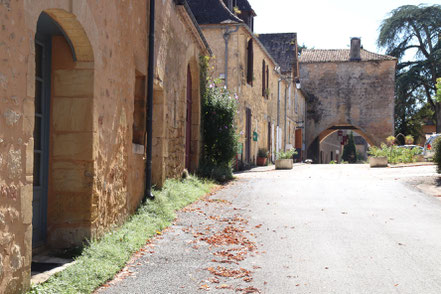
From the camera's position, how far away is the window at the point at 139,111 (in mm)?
7434

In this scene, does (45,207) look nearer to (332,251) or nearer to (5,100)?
(5,100)

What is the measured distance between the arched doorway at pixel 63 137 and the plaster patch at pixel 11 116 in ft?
4.96

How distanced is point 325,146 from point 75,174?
1748 inches

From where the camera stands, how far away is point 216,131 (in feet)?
42.4

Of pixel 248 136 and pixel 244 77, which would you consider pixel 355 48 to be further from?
pixel 244 77

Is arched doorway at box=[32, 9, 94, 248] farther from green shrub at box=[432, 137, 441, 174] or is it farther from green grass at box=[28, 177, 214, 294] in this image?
green shrub at box=[432, 137, 441, 174]

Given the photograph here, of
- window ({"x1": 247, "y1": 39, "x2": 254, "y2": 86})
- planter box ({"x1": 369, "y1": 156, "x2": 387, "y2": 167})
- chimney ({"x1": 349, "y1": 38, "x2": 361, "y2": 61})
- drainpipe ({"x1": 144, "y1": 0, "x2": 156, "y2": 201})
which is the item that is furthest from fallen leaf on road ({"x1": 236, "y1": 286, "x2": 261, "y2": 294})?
chimney ({"x1": 349, "y1": 38, "x2": 361, "y2": 61})

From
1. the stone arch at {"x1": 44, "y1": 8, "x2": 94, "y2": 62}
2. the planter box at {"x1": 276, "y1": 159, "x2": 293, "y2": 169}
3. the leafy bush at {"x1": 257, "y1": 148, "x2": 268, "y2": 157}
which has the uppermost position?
the stone arch at {"x1": 44, "y1": 8, "x2": 94, "y2": 62}

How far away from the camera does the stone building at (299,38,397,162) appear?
34375mm

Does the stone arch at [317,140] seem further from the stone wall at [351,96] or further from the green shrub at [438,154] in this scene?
the green shrub at [438,154]

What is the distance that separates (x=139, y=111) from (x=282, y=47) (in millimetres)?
23611

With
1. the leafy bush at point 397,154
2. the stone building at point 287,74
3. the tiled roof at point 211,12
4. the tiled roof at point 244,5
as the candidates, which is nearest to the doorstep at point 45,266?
the tiled roof at point 211,12

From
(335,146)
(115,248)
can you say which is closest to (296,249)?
(115,248)

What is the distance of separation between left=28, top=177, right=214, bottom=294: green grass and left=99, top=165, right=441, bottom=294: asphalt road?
0.44 ft
